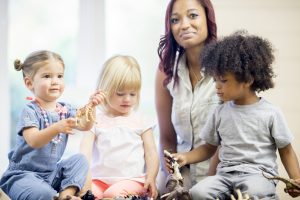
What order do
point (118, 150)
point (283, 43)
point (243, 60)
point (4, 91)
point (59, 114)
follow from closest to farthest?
point (243, 60)
point (59, 114)
point (118, 150)
point (4, 91)
point (283, 43)

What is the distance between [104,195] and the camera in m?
1.45

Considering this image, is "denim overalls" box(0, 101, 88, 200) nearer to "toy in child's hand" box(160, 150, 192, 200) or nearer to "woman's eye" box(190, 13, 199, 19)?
"toy in child's hand" box(160, 150, 192, 200)

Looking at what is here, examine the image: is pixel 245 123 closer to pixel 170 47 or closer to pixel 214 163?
pixel 214 163

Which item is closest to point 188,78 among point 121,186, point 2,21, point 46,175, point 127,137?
point 127,137

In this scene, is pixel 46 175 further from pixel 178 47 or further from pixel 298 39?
pixel 298 39

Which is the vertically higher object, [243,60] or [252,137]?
[243,60]

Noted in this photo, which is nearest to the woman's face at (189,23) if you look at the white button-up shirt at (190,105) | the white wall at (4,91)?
the white button-up shirt at (190,105)

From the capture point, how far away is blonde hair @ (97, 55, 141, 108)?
5.16ft

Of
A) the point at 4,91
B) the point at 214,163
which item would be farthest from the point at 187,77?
the point at 4,91

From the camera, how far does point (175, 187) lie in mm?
1271

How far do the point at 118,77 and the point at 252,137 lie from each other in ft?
1.58

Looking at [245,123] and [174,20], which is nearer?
[245,123]

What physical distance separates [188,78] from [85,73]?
543 millimetres

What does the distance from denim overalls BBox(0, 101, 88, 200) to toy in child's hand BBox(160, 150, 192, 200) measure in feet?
0.87
